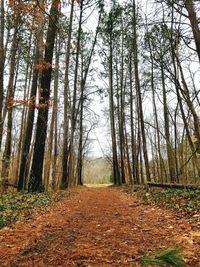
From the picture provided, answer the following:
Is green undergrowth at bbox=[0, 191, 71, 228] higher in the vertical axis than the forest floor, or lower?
higher

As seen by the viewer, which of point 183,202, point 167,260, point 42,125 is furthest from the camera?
point 42,125

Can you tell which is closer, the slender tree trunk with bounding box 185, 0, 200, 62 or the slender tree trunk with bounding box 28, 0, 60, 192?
the slender tree trunk with bounding box 185, 0, 200, 62

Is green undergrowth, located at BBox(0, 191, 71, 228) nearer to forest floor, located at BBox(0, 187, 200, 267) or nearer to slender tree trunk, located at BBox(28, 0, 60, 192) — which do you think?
forest floor, located at BBox(0, 187, 200, 267)

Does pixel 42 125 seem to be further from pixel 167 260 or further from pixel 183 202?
pixel 167 260

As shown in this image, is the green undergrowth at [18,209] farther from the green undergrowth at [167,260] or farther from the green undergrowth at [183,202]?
the green undergrowth at [167,260]

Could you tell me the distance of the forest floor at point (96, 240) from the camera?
10.8 ft

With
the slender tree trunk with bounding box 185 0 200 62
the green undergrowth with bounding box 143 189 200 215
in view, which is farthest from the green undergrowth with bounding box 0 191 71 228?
the slender tree trunk with bounding box 185 0 200 62

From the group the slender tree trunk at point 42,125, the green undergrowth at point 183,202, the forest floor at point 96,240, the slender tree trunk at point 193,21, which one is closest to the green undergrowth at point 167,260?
the forest floor at point 96,240

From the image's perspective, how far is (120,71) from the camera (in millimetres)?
22734

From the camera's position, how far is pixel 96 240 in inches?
164

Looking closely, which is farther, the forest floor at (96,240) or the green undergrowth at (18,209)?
the green undergrowth at (18,209)

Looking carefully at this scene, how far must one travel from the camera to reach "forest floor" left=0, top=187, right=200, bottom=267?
3307mm

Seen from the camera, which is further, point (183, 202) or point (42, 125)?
point (42, 125)

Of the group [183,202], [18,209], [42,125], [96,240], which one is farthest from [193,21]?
[42,125]
